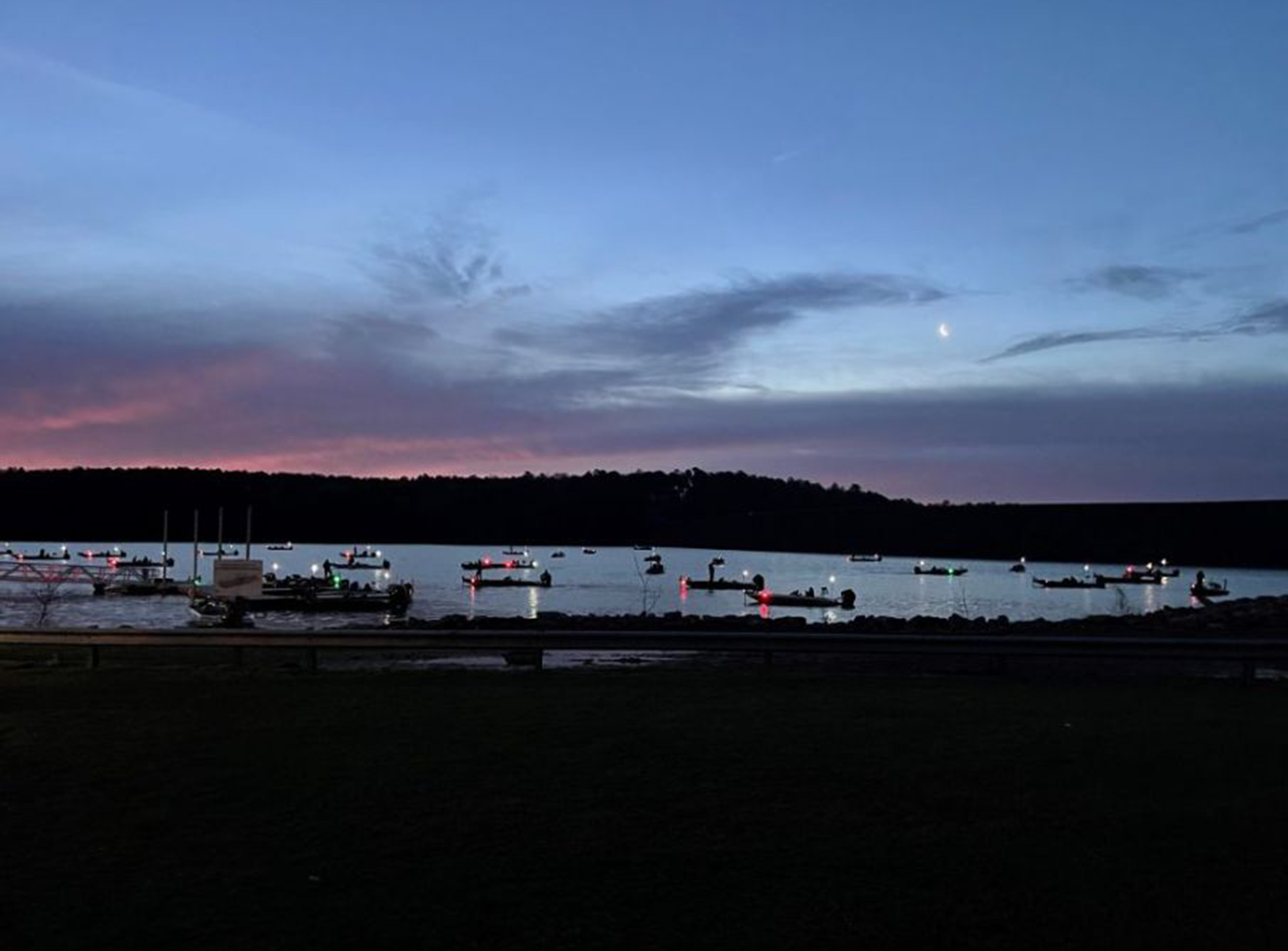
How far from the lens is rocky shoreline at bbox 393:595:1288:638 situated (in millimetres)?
32906

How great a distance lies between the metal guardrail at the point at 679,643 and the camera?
1870cm

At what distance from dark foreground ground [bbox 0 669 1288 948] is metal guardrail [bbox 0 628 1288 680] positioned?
428cm

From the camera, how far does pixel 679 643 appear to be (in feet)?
64.5

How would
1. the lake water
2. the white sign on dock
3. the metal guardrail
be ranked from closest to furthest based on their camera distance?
the metal guardrail → the white sign on dock → the lake water

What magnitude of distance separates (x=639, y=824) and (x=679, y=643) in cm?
1140

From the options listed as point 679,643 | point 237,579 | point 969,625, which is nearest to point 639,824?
point 679,643

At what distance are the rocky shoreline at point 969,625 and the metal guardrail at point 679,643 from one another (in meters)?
11.8

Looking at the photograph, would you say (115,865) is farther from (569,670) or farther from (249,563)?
(249,563)

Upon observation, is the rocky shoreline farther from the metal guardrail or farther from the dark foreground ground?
the dark foreground ground

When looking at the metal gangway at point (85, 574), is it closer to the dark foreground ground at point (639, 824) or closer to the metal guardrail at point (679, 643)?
the metal guardrail at point (679, 643)

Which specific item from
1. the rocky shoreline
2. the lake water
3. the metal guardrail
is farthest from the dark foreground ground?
the lake water

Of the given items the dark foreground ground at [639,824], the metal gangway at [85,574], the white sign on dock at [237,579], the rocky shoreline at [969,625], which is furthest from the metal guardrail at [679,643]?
the metal gangway at [85,574]

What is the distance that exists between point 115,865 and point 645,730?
5959 mm

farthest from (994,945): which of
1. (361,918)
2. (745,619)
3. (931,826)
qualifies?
(745,619)
